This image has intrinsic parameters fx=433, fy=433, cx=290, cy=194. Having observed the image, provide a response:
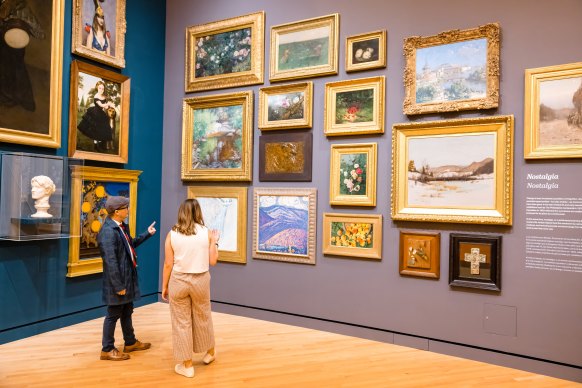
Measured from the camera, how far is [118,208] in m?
A: 4.87

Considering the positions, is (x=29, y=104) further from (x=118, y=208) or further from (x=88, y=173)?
(x=118, y=208)

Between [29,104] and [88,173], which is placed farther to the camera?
[88,173]

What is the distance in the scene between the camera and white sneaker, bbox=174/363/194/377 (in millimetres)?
4422

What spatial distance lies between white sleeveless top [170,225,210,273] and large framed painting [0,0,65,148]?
2.60 metres

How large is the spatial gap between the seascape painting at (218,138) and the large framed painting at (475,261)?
11.2ft

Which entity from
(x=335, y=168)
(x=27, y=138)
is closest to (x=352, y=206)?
(x=335, y=168)

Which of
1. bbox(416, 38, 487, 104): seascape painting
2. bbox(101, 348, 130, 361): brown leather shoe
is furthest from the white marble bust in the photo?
bbox(416, 38, 487, 104): seascape painting

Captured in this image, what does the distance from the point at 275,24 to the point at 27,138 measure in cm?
377

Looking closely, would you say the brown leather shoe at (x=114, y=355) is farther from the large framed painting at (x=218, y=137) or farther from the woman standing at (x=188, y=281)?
the large framed painting at (x=218, y=137)

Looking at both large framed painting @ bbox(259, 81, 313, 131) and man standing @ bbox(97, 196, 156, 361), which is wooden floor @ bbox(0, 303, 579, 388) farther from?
large framed painting @ bbox(259, 81, 313, 131)

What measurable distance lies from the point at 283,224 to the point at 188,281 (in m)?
2.26

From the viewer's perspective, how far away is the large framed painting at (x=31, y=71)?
5238mm

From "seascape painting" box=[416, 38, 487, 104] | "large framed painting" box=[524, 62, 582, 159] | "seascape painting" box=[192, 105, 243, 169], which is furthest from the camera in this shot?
"seascape painting" box=[192, 105, 243, 169]

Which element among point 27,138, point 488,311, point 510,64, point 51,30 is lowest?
point 488,311
